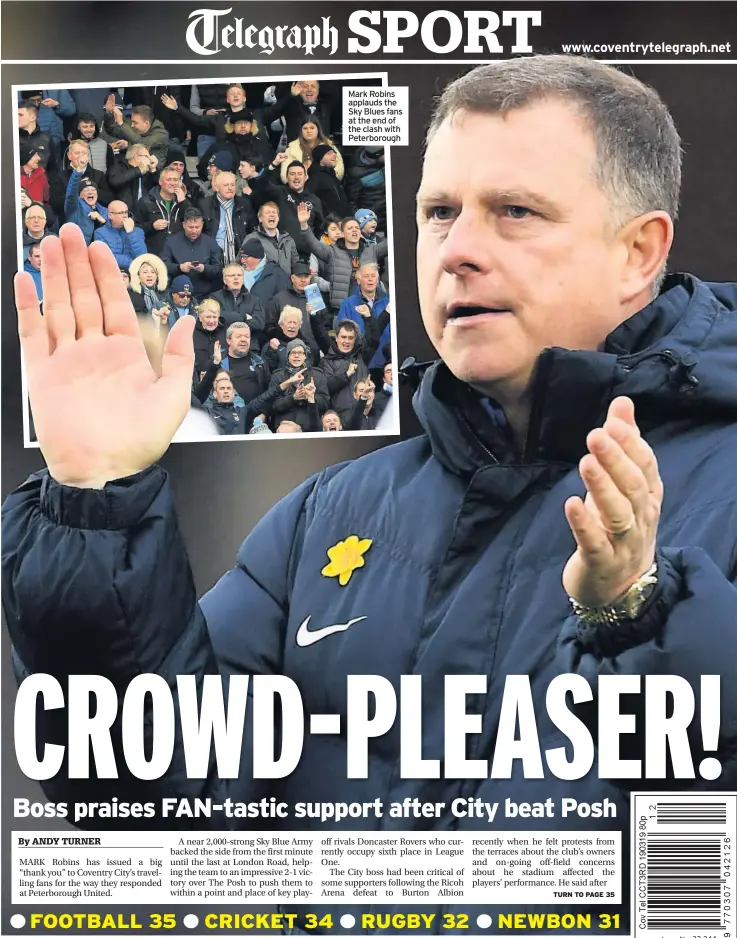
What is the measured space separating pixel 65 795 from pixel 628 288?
6.46ft

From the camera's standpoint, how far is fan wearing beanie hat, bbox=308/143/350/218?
11.0ft

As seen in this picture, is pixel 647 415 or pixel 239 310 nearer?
pixel 647 415

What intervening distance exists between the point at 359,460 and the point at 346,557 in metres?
0.27

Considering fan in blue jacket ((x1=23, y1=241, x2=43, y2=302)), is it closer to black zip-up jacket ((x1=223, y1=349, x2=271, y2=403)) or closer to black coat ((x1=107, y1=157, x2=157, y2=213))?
black coat ((x1=107, y1=157, x2=157, y2=213))

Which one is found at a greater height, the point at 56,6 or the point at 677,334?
the point at 56,6

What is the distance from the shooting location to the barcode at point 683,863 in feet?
10.5

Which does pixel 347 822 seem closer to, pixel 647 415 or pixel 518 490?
pixel 518 490

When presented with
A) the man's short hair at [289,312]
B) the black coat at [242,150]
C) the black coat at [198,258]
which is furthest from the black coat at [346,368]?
the black coat at [242,150]

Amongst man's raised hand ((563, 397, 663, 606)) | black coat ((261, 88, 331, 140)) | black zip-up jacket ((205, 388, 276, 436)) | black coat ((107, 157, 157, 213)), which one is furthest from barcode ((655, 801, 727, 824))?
black coat ((107, 157, 157, 213))

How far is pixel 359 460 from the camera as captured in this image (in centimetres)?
338

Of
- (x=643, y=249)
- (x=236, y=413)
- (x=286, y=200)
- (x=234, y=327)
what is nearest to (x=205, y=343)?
(x=234, y=327)

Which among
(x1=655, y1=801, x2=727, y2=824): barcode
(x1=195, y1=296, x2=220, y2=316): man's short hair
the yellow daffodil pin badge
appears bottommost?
(x1=655, y1=801, x2=727, y2=824): barcode

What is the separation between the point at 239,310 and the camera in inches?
133

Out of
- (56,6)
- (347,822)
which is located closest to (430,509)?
(347,822)
